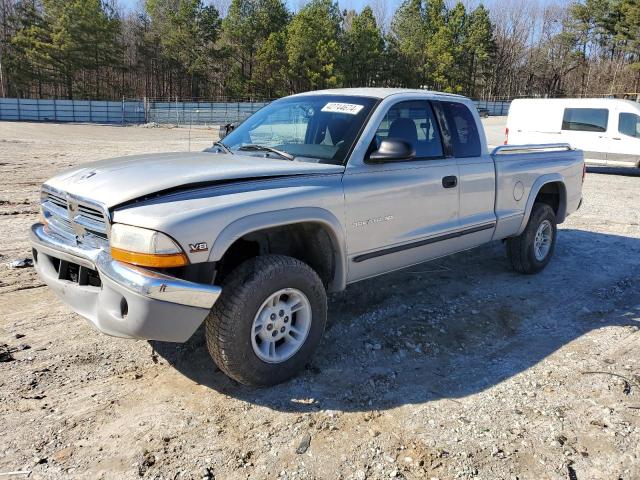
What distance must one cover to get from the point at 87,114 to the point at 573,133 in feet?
133

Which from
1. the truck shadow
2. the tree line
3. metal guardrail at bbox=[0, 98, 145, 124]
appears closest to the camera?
the truck shadow

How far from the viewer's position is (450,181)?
4672mm

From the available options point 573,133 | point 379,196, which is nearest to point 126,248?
point 379,196

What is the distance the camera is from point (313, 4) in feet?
211

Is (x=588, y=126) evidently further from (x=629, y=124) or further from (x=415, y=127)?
(x=415, y=127)

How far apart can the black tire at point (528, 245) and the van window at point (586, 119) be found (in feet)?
36.5

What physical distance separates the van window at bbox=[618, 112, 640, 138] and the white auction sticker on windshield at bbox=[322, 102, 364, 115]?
13.9m

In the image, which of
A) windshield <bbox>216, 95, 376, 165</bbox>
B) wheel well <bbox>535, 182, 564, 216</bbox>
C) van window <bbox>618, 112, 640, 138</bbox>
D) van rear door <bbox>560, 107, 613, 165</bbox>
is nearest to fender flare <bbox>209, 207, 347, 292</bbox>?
windshield <bbox>216, 95, 376, 165</bbox>

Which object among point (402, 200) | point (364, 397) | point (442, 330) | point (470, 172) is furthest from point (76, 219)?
point (470, 172)

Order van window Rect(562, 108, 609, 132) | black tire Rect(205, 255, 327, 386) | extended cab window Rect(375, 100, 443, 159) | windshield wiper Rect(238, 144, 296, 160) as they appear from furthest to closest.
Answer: van window Rect(562, 108, 609, 132) → extended cab window Rect(375, 100, 443, 159) → windshield wiper Rect(238, 144, 296, 160) → black tire Rect(205, 255, 327, 386)

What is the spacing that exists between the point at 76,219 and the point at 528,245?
15.1 feet

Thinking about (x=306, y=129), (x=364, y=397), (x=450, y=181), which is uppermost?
(x=306, y=129)

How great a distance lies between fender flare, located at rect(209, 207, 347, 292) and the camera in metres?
3.11

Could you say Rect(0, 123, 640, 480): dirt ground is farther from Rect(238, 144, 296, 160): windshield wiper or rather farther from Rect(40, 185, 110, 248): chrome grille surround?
Rect(238, 144, 296, 160): windshield wiper
